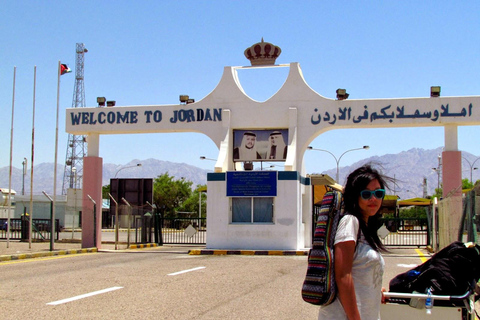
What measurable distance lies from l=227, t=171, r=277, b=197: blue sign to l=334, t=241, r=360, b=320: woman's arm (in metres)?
18.1

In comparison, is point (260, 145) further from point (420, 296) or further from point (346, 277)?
point (346, 277)

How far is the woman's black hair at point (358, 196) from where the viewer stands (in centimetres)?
376

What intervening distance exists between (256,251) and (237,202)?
2.14 metres

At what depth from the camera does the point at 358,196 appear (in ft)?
12.5

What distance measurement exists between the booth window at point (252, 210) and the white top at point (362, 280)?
60.2 ft

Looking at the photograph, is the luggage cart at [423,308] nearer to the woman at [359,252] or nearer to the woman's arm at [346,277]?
the woman at [359,252]

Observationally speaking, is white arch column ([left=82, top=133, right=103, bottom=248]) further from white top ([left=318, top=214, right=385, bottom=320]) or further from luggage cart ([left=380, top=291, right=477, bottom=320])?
white top ([left=318, top=214, right=385, bottom=320])

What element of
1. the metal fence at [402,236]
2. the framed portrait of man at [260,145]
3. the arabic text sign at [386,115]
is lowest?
the metal fence at [402,236]

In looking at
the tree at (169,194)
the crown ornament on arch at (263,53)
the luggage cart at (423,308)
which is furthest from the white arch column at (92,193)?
the tree at (169,194)

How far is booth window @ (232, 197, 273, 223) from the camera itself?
22.1 meters

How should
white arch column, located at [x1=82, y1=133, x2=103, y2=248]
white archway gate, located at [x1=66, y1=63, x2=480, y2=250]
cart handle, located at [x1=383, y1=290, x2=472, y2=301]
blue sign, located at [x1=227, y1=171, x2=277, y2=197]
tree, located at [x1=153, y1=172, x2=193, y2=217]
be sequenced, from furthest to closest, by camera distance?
tree, located at [x1=153, y1=172, x2=193, y2=217]
white arch column, located at [x1=82, y1=133, x2=103, y2=248]
blue sign, located at [x1=227, y1=171, x2=277, y2=197]
white archway gate, located at [x1=66, y1=63, x2=480, y2=250]
cart handle, located at [x1=383, y1=290, x2=472, y2=301]

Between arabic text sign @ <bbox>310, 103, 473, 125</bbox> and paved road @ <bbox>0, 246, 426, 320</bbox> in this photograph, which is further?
arabic text sign @ <bbox>310, 103, 473, 125</bbox>

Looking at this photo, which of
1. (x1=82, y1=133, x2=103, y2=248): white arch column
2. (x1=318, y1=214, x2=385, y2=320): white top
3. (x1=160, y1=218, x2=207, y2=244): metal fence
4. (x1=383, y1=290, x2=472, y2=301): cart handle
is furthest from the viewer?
(x1=160, y1=218, x2=207, y2=244): metal fence

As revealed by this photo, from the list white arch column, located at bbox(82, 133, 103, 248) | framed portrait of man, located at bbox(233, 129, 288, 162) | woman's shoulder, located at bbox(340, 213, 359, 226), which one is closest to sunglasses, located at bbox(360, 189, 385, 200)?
woman's shoulder, located at bbox(340, 213, 359, 226)
